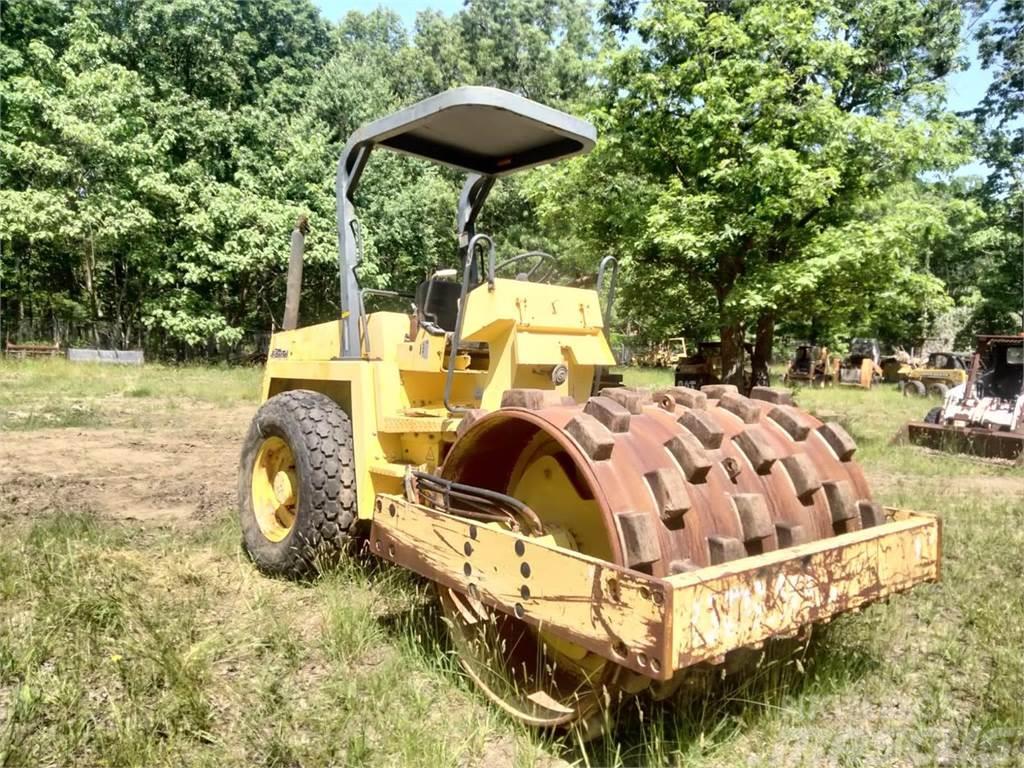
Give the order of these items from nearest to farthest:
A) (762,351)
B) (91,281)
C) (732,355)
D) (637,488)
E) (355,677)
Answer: (637,488)
(355,677)
(732,355)
(762,351)
(91,281)

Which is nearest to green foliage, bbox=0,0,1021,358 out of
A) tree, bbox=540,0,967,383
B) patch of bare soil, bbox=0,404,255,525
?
tree, bbox=540,0,967,383

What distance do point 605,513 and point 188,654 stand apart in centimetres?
186

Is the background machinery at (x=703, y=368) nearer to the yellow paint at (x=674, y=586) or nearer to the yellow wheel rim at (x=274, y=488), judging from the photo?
the yellow wheel rim at (x=274, y=488)

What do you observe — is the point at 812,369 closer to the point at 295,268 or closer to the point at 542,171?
the point at 542,171

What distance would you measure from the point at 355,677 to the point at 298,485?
4.15ft

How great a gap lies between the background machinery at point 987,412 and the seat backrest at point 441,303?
8859 millimetres

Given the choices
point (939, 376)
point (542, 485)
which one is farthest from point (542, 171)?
point (939, 376)

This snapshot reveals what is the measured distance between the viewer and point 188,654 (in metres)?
3.19

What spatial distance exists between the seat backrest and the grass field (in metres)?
1.35

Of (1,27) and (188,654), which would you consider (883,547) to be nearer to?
(188,654)

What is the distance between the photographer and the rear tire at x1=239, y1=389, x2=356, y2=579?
4.05 meters

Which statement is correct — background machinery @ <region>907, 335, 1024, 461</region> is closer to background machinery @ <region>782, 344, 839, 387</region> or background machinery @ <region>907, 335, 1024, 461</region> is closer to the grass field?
the grass field

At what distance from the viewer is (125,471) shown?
8.05 meters

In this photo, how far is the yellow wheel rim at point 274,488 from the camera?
4.66 metres
